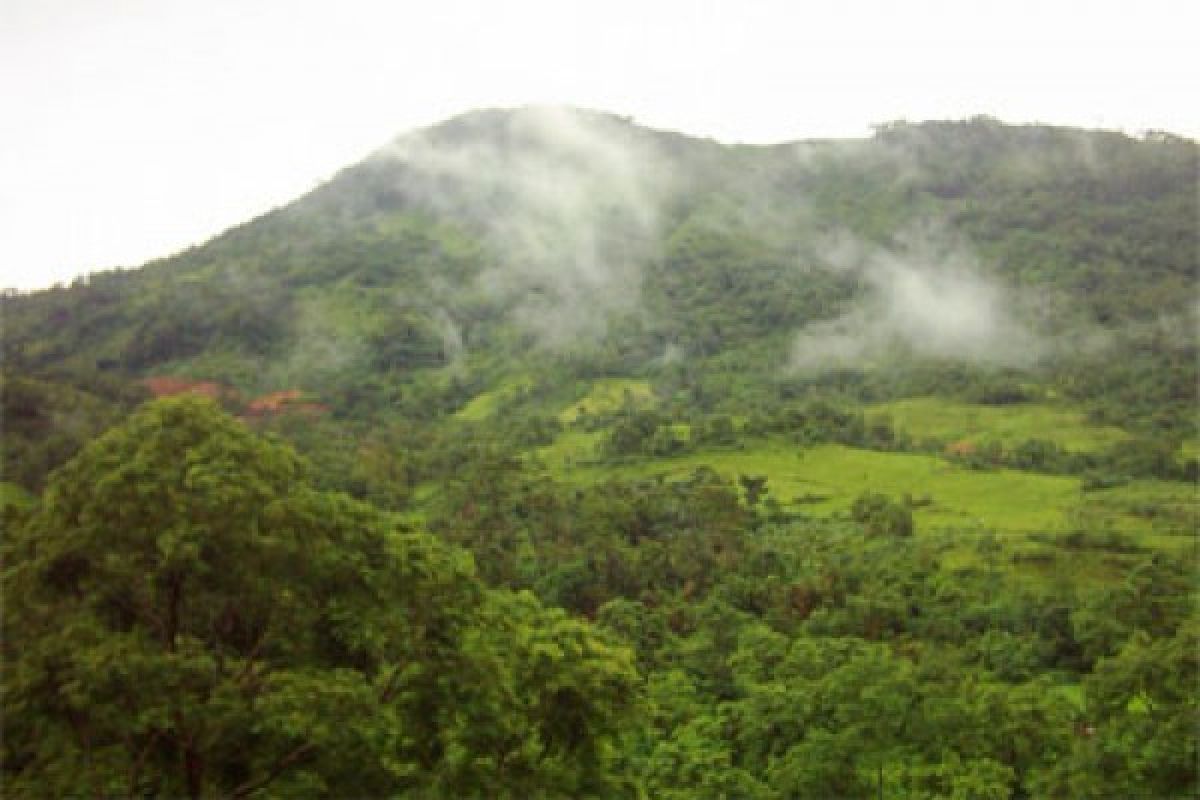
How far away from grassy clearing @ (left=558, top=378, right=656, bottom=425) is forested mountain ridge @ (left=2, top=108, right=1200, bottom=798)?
59cm

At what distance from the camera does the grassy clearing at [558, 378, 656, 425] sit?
9806cm

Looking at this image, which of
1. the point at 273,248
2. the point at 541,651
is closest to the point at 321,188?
the point at 273,248

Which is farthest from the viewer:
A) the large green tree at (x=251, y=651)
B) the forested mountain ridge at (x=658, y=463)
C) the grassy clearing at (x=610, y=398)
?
the grassy clearing at (x=610, y=398)

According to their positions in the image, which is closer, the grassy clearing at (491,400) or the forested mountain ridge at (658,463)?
the forested mountain ridge at (658,463)

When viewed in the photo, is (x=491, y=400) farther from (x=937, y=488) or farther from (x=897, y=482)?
(x=937, y=488)

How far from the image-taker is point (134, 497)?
10789 millimetres

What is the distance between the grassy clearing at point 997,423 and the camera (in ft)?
260

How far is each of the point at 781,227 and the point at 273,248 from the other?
2833 inches

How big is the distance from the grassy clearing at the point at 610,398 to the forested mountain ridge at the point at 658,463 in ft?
1.93

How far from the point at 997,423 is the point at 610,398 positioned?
36499 mm

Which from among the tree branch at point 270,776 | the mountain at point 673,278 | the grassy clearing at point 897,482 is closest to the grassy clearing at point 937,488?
the grassy clearing at point 897,482

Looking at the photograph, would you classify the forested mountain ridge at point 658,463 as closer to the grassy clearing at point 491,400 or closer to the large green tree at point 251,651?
the large green tree at point 251,651

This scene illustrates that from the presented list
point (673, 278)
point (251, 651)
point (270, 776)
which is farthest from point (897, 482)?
point (673, 278)

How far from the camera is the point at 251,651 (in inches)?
466
